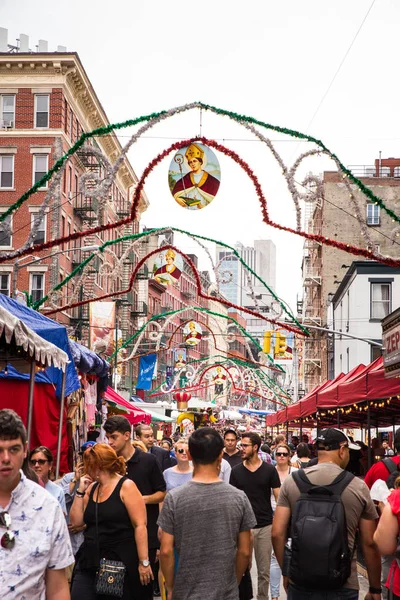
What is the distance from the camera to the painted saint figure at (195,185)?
57.1ft

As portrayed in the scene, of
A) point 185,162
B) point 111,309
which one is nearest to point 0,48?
point 111,309

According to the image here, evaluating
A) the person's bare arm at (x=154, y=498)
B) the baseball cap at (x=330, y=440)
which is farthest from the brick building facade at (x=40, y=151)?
the baseball cap at (x=330, y=440)

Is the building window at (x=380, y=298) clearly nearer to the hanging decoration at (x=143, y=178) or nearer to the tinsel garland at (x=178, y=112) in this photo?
the hanging decoration at (x=143, y=178)

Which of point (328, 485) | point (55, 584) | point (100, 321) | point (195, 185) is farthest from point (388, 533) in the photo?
point (100, 321)

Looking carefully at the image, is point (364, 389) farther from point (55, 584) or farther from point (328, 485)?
point (55, 584)

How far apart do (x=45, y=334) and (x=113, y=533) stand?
16.5 feet

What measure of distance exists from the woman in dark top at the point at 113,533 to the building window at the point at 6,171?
151ft

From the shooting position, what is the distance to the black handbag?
23.3 feet

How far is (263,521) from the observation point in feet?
37.2

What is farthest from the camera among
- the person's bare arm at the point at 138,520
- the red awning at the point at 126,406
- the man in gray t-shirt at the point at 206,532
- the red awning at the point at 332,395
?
the red awning at the point at 126,406

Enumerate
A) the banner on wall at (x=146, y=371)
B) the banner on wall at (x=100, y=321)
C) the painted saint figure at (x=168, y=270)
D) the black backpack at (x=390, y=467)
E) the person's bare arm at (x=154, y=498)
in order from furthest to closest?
the banner on wall at (x=146, y=371) → the banner on wall at (x=100, y=321) → the painted saint figure at (x=168, y=270) → the person's bare arm at (x=154, y=498) → the black backpack at (x=390, y=467)

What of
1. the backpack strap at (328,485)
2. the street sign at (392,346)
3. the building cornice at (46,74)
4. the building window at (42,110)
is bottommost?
the backpack strap at (328,485)

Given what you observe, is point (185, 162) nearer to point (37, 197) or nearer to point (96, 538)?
point (96, 538)

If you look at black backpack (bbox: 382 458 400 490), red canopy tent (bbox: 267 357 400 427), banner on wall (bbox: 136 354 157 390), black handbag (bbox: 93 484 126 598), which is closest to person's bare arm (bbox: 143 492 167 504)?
black handbag (bbox: 93 484 126 598)
